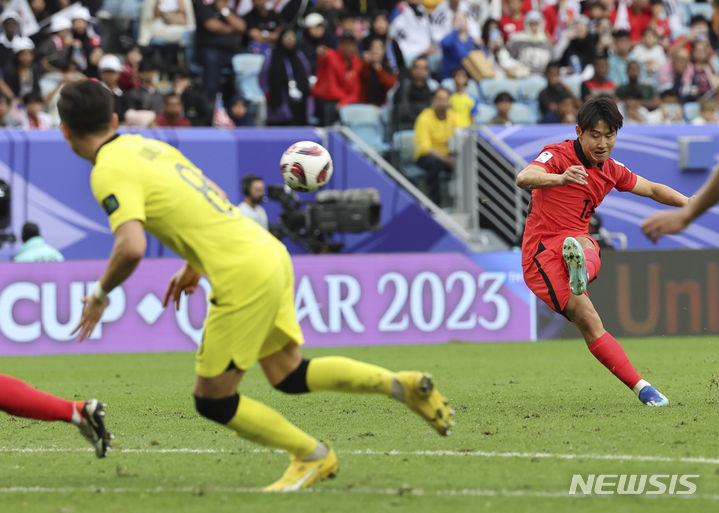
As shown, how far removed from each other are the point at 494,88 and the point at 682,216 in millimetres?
15030

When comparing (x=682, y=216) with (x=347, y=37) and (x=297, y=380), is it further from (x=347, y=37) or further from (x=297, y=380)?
(x=347, y=37)

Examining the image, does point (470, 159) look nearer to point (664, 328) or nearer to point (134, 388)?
point (664, 328)

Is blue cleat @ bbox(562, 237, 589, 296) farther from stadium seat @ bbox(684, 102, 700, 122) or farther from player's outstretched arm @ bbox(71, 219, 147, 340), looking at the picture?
stadium seat @ bbox(684, 102, 700, 122)

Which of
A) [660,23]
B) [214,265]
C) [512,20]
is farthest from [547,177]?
[660,23]

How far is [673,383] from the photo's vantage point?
10.5m

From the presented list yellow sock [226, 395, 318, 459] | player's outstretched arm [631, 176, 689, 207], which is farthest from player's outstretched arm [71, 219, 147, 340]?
player's outstretched arm [631, 176, 689, 207]

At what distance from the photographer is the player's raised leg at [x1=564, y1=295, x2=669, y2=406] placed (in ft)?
28.8

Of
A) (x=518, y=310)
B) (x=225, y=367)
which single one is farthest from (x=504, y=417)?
(x=518, y=310)

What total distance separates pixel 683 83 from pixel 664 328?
22.3 ft

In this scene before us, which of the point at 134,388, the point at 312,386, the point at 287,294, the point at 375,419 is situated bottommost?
the point at 134,388

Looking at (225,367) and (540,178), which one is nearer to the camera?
(225,367)

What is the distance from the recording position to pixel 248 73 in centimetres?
1917

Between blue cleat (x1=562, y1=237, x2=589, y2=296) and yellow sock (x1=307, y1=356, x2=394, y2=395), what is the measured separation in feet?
10.1

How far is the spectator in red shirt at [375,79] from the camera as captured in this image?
62.7 ft
